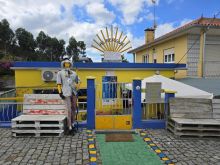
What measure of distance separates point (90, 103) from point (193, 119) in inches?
127

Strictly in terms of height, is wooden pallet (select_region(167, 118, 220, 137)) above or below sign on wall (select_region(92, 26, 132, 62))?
below

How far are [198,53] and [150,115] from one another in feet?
23.1

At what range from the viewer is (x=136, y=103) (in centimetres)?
654

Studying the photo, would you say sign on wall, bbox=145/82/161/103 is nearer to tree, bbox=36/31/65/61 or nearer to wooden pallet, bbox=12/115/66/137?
wooden pallet, bbox=12/115/66/137

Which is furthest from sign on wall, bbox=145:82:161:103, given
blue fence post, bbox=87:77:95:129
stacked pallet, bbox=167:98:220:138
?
blue fence post, bbox=87:77:95:129

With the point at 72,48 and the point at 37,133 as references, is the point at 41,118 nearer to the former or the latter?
the point at 37,133

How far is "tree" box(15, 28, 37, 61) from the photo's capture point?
136ft

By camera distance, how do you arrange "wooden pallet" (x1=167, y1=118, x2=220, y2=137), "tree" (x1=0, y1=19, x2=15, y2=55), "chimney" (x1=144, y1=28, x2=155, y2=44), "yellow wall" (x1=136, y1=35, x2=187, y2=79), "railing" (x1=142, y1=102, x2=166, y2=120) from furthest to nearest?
"tree" (x1=0, y1=19, x2=15, y2=55) < "chimney" (x1=144, y1=28, x2=155, y2=44) < "yellow wall" (x1=136, y1=35, x2=187, y2=79) < "railing" (x1=142, y1=102, x2=166, y2=120) < "wooden pallet" (x1=167, y1=118, x2=220, y2=137)

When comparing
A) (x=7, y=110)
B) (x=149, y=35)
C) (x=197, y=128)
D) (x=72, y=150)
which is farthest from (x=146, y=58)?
(x=72, y=150)

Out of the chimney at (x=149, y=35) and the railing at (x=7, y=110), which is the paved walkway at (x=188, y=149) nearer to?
the railing at (x=7, y=110)

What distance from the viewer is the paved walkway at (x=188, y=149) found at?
4.48 metres

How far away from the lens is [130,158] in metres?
4.58

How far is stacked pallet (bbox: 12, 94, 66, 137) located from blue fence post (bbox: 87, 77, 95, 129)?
0.79 metres

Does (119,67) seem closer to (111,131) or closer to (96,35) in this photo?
(96,35)
